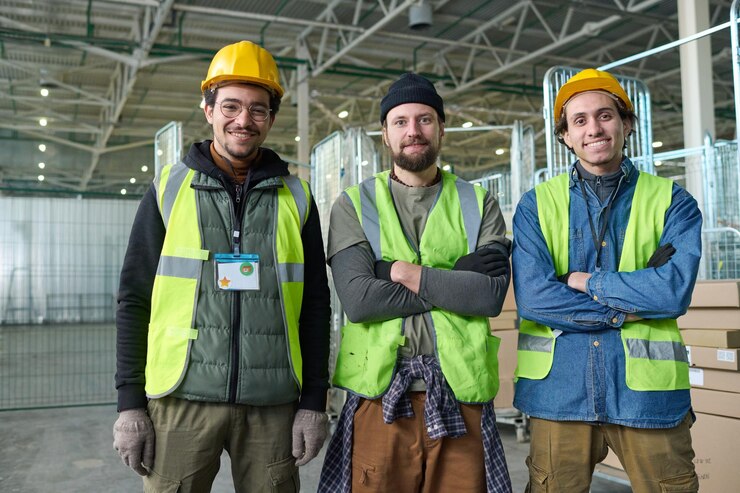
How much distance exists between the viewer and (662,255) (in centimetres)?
221

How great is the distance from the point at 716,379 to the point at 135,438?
315 cm

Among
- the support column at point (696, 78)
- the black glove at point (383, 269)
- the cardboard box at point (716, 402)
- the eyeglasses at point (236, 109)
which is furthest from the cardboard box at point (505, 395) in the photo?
the support column at point (696, 78)

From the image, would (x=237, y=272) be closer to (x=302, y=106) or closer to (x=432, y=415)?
(x=432, y=415)

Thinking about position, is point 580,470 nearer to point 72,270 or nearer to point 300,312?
point 300,312

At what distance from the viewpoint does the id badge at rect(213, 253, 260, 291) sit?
2135 mm

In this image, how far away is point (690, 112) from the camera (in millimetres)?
8023

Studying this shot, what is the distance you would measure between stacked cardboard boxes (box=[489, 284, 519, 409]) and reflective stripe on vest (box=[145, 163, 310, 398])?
12.0 feet

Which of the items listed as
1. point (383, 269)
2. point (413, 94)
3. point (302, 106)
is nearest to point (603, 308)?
point (383, 269)

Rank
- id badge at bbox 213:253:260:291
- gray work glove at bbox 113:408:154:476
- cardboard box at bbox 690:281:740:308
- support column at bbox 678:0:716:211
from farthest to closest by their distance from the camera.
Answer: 1. support column at bbox 678:0:716:211
2. cardboard box at bbox 690:281:740:308
3. id badge at bbox 213:253:260:291
4. gray work glove at bbox 113:408:154:476

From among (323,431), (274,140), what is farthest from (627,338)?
(274,140)

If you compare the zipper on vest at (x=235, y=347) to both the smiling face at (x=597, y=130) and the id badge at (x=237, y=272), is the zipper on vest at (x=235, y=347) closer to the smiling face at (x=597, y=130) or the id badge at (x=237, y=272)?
the id badge at (x=237, y=272)

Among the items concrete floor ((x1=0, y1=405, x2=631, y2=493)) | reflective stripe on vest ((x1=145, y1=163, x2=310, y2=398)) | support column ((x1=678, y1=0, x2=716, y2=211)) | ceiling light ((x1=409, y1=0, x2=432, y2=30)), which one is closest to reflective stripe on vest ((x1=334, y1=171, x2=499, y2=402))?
reflective stripe on vest ((x1=145, y1=163, x2=310, y2=398))

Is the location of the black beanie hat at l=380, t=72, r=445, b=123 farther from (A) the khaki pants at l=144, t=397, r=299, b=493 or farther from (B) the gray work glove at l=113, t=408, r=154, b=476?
(B) the gray work glove at l=113, t=408, r=154, b=476

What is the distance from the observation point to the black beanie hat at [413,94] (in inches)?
92.5
